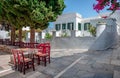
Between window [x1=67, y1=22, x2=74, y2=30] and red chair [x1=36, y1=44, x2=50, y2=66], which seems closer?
red chair [x1=36, y1=44, x2=50, y2=66]

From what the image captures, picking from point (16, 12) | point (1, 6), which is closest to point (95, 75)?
point (16, 12)

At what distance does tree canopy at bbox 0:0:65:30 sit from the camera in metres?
11.8

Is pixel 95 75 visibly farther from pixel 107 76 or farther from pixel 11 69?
pixel 11 69

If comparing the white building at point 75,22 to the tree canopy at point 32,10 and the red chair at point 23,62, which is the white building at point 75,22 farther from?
the red chair at point 23,62

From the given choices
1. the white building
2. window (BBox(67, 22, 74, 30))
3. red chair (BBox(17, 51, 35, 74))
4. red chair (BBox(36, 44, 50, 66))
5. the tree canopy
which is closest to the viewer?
red chair (BBox(17, 51, 35, 74))

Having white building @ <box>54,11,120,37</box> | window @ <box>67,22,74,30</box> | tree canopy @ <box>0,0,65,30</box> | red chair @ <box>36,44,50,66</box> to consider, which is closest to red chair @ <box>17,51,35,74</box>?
red chair @ <box>36,44,50,66</box>

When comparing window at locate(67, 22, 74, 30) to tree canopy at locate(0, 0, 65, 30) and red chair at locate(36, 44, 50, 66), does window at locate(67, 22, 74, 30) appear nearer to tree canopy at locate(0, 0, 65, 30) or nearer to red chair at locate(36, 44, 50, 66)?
tree canopy at locate(0, 0, 65, 30)

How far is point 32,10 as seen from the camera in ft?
39.1

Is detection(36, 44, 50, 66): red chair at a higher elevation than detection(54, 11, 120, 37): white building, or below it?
below

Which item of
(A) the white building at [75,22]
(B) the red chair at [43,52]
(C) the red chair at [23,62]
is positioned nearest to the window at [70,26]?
(A) the white building at [75,22]

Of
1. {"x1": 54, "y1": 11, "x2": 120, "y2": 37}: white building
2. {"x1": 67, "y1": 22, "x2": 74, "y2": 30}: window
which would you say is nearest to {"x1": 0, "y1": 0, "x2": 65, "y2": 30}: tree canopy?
{"x1": 54, "y1": 11, "x2": 120, "y2": 37}: white building

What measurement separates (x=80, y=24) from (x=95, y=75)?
828 inches

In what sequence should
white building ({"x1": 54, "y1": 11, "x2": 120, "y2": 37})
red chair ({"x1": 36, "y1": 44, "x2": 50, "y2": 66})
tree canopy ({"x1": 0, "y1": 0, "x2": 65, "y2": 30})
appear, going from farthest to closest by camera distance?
white building ({"x1": 54, "y1": 11, "x2": 120, "y2": 37})
tree canopy ({"x1": 0, "y1": 0, "x2": 65, "y2": 30})
red chair ({"x1": 36, "y1": 44, "x2": 50, "y2": 66})

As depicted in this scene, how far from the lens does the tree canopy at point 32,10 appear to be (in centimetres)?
1180
